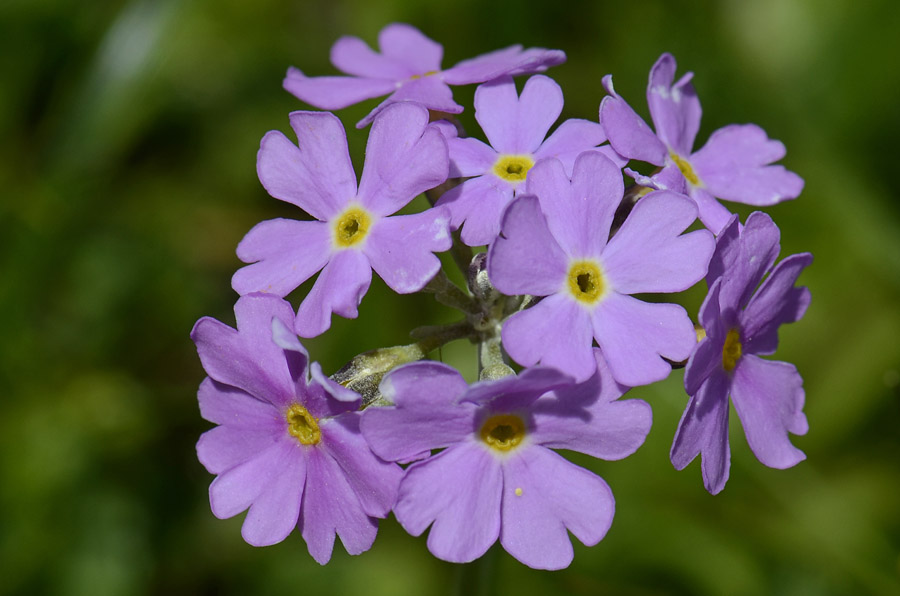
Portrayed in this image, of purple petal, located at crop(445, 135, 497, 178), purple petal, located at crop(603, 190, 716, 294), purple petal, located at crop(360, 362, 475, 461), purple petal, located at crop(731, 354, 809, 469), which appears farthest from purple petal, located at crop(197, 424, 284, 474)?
purple petal, located at crop(731, 354, 809, 469)

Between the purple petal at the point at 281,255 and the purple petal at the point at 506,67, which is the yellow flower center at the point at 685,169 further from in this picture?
the purple petal at the point at 281,255

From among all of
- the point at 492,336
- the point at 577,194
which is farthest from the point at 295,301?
the point at 577,194

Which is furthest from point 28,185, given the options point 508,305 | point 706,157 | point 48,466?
point 706,157

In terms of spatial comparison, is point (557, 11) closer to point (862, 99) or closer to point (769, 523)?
point (862, 99)

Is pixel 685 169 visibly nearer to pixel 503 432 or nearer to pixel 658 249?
pixel 658 249

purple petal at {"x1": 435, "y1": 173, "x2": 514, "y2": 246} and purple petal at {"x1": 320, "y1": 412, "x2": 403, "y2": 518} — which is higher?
purple petal at {"x1": 435, "y1": 173, "x2": 514, "y2": 246}

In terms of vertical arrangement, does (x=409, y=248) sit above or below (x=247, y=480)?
above

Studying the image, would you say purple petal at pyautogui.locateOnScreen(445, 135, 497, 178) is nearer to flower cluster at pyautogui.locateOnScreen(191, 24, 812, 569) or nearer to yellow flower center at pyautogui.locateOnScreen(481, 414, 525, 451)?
flower cluster at pyautogui.locateOnScreen(191, 24, 812, 569)
